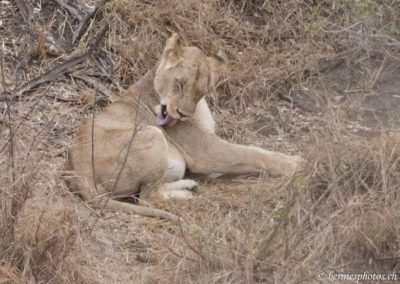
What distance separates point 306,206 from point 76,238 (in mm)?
1111

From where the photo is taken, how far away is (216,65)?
5.81 meters

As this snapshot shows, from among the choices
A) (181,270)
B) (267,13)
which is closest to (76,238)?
(181,270)

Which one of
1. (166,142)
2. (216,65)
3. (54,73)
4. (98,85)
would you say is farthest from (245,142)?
(54,73)

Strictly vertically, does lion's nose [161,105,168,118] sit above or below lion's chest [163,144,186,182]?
above

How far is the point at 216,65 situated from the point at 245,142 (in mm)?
658

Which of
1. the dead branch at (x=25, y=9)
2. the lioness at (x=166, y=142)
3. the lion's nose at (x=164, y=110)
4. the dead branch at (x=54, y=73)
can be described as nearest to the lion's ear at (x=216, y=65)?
the lioness at (x=166, y=142)

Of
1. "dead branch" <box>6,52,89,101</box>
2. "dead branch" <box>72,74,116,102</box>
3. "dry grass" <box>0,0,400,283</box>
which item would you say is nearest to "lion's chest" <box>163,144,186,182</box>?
"dry grass" <box>0,0,400,283</box>

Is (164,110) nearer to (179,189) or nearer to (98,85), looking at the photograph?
(179,189)

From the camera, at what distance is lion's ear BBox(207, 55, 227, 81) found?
5.78 m

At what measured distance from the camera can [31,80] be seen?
244 inches

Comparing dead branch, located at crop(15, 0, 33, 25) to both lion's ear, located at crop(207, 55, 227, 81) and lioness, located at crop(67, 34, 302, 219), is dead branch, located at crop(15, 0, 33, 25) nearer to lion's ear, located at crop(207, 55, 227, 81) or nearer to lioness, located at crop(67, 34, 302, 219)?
lioness, located at crop(67, 34, 302, 219)

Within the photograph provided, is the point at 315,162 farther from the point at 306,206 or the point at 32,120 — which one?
the point at 32,120

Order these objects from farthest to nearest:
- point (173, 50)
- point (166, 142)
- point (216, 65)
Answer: point (216, 65)
point (173, 50)
point (166, 142)

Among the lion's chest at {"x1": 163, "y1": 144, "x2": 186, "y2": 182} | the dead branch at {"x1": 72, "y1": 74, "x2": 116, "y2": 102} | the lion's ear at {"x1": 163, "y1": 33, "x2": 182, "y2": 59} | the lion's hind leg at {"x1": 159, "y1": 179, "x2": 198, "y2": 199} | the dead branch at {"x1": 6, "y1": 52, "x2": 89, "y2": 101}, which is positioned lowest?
the lion's hind leg at {"x1": 159, "y1": 179, "x2": 198, "y2": 199}
